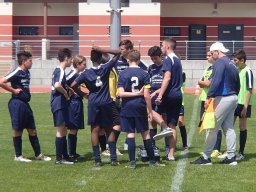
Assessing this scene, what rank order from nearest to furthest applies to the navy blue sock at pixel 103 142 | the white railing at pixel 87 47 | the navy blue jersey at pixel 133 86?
the navy blue jersey at pixel 133 86
the navy blue sock at pixel 103 142
the white railing at pixel 87 47

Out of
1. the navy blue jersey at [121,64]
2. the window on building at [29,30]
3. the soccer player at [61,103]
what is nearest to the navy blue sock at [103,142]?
the soccer player at [61,103]

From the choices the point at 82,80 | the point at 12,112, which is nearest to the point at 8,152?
the point at 12,112

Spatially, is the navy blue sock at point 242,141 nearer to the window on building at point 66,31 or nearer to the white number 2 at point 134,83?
the white number 2 at point 134,83

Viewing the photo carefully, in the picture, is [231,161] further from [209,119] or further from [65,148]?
[65,148]

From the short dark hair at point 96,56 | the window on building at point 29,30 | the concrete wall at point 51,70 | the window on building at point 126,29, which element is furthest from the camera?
the window on building at point 29,30

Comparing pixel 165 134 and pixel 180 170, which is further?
pixel 165 134

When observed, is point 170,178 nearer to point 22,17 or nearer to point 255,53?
point 255,53

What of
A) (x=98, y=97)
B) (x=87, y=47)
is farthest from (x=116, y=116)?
(x=87, y=47)

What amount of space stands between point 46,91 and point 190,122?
47.2 feet

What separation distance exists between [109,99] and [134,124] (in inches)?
24.2

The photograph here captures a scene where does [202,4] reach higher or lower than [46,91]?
higher

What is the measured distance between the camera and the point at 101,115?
11.1 m

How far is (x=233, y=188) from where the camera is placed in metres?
9.24

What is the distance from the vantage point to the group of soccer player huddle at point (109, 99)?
35.2 feet
